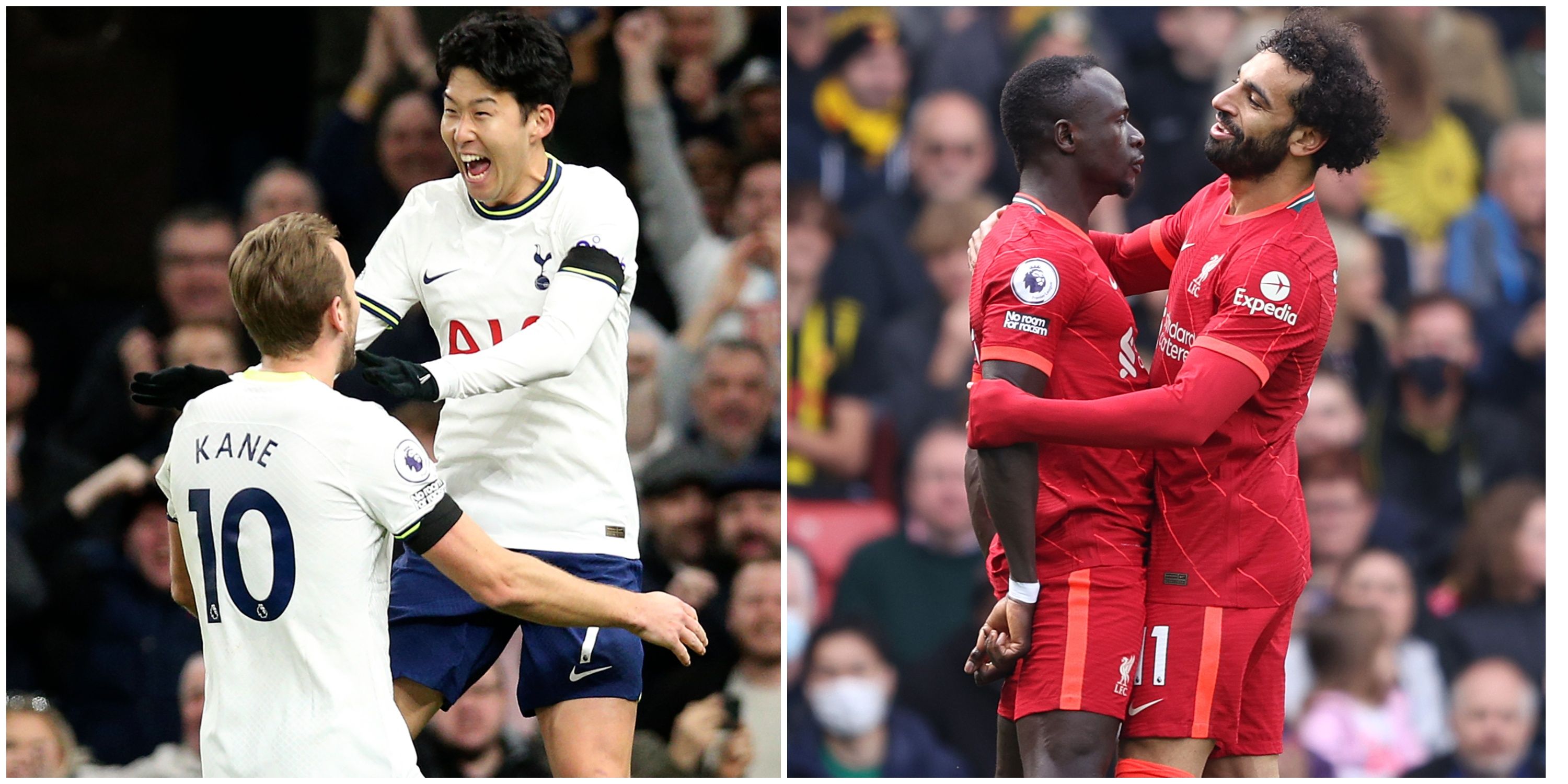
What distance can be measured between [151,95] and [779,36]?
93.3 inches

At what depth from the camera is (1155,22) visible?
6.61 metres

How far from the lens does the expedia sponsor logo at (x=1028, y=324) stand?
11.1ft

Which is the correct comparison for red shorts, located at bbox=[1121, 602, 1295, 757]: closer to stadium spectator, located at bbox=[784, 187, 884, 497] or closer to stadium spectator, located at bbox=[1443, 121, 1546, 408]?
stadium spectator, located at bbox=[784, 187, 884, 497]

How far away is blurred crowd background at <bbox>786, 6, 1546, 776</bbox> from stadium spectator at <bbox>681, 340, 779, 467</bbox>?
0.43m

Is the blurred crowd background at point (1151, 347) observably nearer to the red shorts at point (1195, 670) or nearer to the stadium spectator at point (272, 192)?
the stadium spectator at point (272, 192)

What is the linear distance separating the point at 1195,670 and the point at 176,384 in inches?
87.0

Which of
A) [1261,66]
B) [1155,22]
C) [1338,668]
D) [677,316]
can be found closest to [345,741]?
[1261,66]

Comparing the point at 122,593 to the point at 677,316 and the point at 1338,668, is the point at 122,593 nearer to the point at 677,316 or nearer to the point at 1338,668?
the point at 677,316

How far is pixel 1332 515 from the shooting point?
253 inches

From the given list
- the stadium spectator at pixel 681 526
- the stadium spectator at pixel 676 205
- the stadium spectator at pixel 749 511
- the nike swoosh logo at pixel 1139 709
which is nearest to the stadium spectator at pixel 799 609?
the stadium spectator at pixel 749 511

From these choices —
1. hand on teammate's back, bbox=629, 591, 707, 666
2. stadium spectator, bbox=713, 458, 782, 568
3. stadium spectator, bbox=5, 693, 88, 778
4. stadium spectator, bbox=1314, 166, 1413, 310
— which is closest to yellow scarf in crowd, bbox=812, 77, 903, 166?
stadium spectator, bbox=713, 458, 782, 568

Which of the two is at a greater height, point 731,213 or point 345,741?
point 731,213

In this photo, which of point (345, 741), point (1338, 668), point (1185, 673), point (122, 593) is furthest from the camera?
point (1338, 668)

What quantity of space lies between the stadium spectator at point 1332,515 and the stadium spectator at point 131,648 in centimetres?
422
